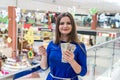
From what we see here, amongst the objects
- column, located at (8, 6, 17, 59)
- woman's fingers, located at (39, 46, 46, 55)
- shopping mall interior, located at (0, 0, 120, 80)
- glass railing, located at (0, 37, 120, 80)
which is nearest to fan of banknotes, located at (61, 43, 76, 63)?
woman's fingers, located at (39, 46, 46, 55)

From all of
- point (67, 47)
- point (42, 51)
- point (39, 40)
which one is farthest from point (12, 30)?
point (67, 47)

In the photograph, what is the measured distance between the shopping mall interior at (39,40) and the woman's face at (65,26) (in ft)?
1.04

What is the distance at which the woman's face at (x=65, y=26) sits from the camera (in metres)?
1.81

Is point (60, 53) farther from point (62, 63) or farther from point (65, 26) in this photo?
point (65, 26)

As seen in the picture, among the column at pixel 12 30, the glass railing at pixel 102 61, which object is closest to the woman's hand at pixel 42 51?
the glass railing at pixel 102 61

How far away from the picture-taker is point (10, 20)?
8102 millimetres

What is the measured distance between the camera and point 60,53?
1784 millimetres

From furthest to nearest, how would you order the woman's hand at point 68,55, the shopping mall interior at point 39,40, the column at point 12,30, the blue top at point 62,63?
the column at point 12,30 < the shopping mall interior at point 39,40 < the blue top at point 62,63 < the woman's hand at point 68,55

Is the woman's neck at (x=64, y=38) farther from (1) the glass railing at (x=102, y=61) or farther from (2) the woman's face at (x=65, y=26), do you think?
(1) the glass railing at (x=102, y=61)

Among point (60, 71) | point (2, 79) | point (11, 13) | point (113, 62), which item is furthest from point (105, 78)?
point (11, 13)

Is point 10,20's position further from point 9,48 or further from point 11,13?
point 9,48

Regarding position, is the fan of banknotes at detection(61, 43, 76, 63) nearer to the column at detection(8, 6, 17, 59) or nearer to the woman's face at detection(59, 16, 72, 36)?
the woman's face at detection(59, 16, 72, 36)

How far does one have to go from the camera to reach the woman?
1790 mm

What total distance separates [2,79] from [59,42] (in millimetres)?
488
